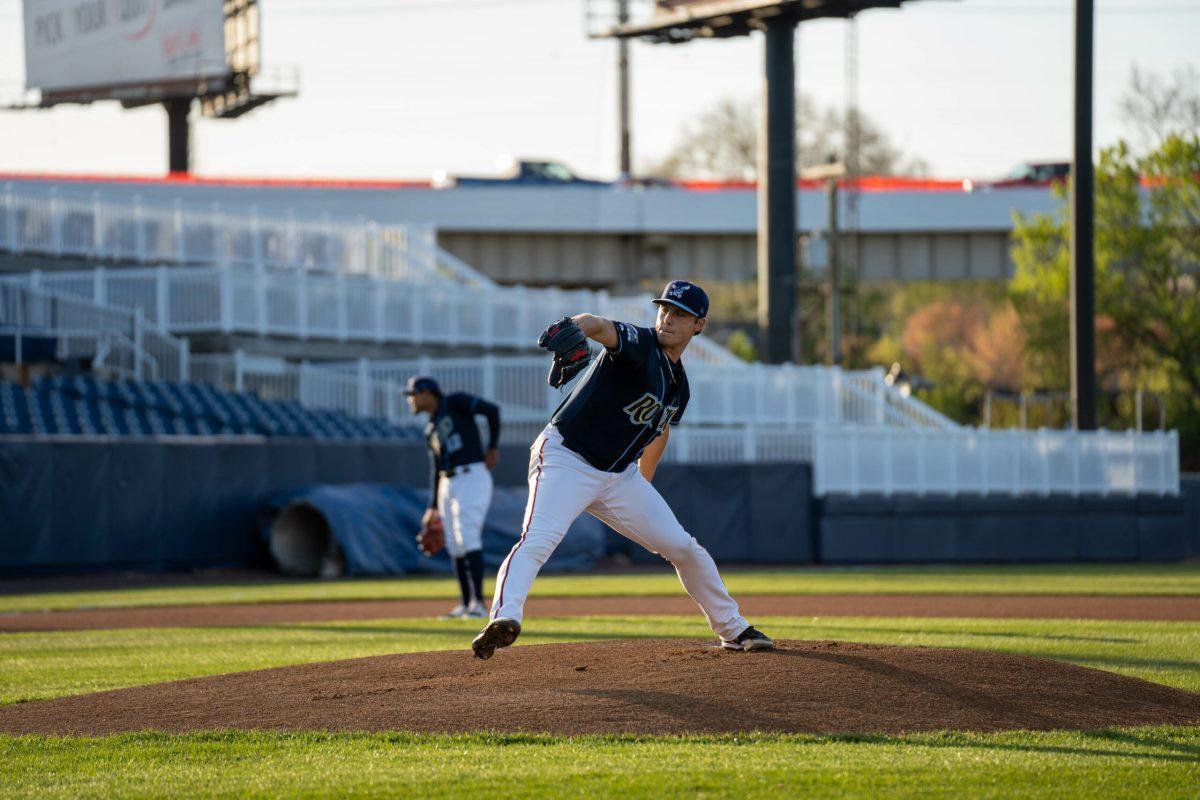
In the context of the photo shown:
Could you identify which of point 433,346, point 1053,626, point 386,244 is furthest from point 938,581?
point 386,244

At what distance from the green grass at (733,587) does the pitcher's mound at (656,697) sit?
9.69 meters

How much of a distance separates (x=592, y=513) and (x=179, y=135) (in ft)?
165

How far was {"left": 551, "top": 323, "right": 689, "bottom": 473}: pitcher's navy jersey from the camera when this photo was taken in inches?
330

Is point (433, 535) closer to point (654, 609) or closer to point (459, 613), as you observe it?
point (459, 613)

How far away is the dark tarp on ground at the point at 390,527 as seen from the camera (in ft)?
75.8

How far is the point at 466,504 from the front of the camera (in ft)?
46.2

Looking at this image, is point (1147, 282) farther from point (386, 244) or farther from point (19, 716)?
point (19, 716)

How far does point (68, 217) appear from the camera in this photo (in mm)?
36812

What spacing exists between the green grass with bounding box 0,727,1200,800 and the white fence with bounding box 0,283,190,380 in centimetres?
2389

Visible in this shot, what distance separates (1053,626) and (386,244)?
28.8 m

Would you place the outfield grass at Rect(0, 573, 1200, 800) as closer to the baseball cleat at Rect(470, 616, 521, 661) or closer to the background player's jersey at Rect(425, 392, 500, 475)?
the baseball cleat at Rect(470, 616, 521, 661)

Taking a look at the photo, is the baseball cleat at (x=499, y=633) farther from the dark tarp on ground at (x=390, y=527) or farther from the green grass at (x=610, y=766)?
the dark tarp on ground at (x=390, y=527)

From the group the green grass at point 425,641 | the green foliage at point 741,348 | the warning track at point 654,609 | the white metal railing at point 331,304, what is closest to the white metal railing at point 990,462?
the white metal railing at point 331,304

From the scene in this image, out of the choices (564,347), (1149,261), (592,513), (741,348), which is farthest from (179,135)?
(564,347)
